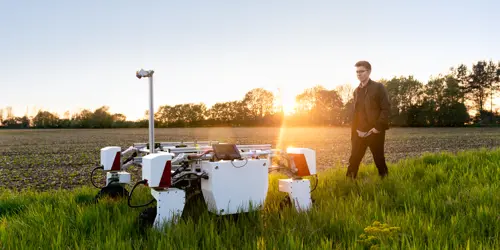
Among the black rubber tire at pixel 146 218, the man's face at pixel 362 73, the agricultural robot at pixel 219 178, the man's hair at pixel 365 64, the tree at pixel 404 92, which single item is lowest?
the black rubber tire at pixel 146 218

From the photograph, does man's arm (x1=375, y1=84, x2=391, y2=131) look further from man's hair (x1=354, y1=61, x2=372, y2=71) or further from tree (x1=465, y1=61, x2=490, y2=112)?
tree (x1=465, y1=61, x2=490, y2=112)

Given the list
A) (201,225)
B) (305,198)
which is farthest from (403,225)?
(201,225)

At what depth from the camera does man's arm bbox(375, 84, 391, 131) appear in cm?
585

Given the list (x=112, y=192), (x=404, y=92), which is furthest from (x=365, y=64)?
(x=404, y=92)

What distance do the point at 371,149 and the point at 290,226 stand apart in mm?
3259

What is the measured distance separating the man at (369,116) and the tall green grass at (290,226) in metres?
0.99

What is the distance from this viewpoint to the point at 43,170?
444 inches

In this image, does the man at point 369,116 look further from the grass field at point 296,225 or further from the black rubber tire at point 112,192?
the black rubber tire at point 112,192

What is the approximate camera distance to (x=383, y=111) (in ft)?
19.4

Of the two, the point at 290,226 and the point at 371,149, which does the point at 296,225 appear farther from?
the point at 371,149

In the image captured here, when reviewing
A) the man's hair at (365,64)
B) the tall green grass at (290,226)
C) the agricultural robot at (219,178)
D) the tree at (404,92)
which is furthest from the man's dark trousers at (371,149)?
the tree at (404,92)

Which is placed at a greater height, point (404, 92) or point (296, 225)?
point (404, 92)

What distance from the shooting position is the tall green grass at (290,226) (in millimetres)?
3061

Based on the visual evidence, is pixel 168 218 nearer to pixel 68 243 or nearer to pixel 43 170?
pixel 68 243
